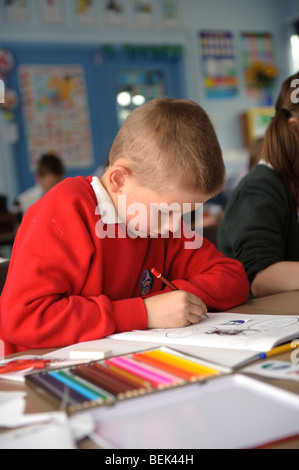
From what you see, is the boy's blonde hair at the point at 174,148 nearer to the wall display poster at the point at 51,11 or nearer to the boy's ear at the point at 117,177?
the boy's ear at the point at 117,177

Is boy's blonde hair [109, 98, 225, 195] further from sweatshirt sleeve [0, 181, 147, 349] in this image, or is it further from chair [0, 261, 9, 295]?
chair [0, 261, 9, 295]

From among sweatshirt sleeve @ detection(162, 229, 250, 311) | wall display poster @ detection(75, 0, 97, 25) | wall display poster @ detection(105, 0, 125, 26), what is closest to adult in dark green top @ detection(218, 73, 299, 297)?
sweatshirt sleeve @ detection(162, 229, 250, 311)

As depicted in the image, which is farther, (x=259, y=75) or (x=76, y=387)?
(x=259, y=75)

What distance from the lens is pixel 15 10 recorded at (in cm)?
478

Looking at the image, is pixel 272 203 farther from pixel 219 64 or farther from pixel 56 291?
pixel 219 64

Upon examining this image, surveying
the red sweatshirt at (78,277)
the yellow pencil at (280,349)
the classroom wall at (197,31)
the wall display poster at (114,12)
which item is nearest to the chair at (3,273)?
the red sweatshirt at (78,277)

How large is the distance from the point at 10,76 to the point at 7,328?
4275 millimetres

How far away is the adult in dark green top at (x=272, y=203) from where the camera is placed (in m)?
1.32

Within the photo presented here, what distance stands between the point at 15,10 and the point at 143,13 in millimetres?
1359

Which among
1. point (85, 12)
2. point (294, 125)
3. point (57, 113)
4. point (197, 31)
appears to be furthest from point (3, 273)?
point (197, 31)

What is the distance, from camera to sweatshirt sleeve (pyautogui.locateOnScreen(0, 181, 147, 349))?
2.81 ft

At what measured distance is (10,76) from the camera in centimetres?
475

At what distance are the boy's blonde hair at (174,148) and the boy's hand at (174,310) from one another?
19cm

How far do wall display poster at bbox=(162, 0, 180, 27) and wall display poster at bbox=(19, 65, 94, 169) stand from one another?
118cm
